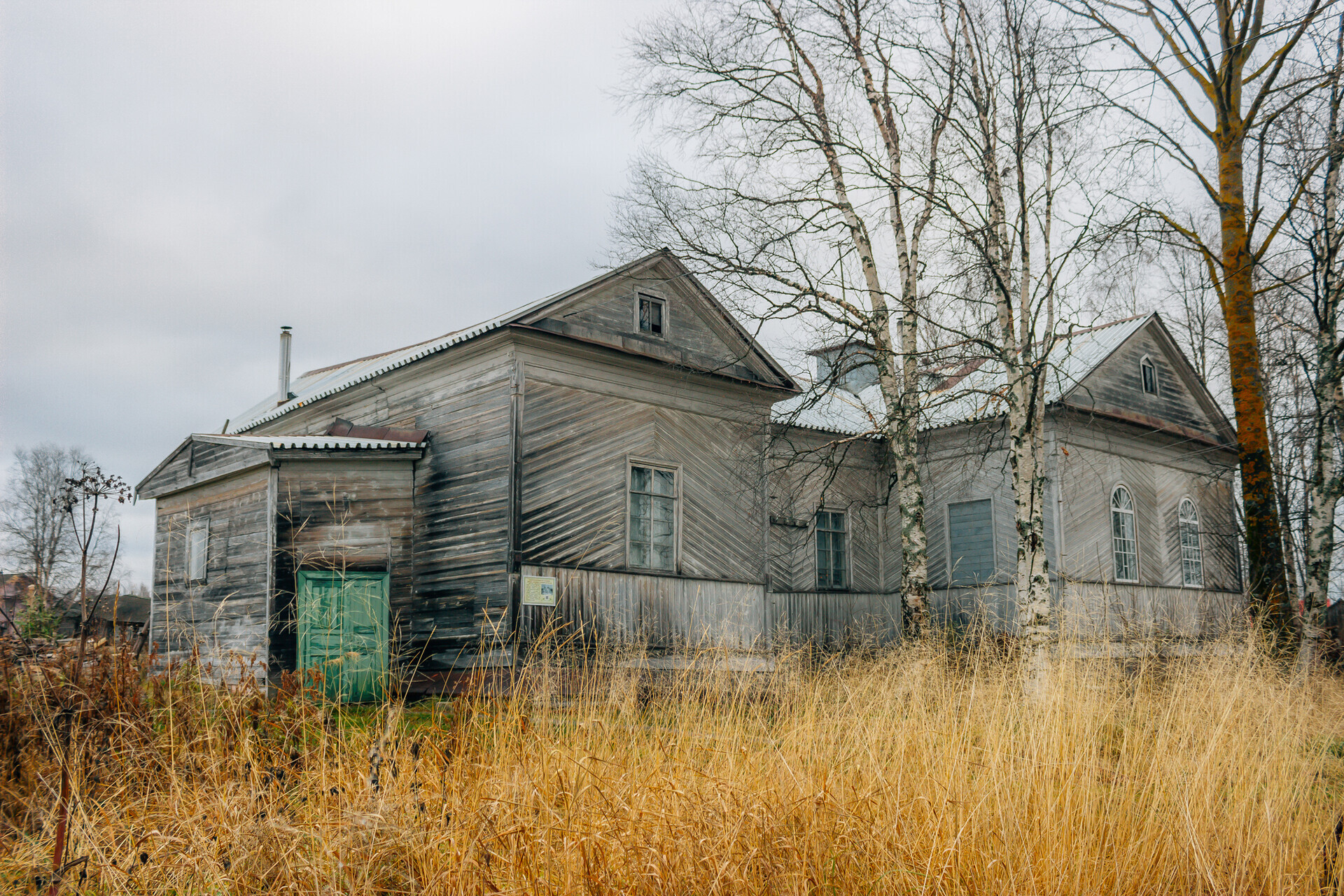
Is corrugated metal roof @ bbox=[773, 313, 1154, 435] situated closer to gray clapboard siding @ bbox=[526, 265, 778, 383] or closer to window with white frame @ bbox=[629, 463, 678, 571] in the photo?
gray clapboard siding @ bbox=[526, 265, 778, 383]

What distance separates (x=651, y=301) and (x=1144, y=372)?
34.9 feet

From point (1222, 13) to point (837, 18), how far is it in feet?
15.9

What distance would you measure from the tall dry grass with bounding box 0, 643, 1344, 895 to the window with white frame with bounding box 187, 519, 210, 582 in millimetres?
8594

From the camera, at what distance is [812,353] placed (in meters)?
13.4

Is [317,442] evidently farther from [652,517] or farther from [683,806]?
[683,806]

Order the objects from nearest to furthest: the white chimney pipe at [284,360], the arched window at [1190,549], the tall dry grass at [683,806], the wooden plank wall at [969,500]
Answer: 1. the tall dry grass at [683,806]
2. the wooden plank wall at [969,500]
3. the arched window at [1190,549]
4. the white chimney pipe at [284,360]

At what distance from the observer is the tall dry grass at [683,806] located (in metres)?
3.82

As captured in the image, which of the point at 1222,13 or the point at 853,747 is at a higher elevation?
the point at 1222,13

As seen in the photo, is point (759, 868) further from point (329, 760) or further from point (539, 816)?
point (329, 760)

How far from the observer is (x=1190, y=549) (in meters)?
19.2

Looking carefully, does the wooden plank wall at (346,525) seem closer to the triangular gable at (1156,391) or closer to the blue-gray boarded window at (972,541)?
the blue-gray boarded window at (972,541)

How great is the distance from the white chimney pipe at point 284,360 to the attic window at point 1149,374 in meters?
18.0

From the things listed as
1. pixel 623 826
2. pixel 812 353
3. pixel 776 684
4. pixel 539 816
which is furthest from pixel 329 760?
pixel 812 353

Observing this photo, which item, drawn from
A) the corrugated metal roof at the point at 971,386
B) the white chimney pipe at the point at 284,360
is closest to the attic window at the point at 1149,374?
the corrugated metal roof at the point at 971,386
